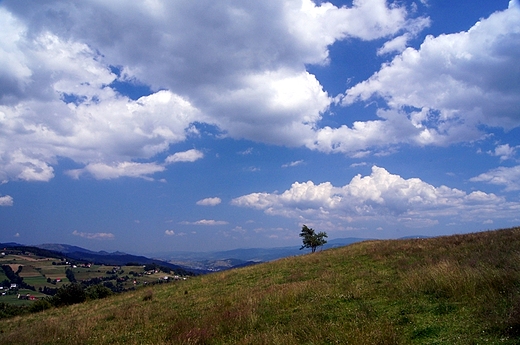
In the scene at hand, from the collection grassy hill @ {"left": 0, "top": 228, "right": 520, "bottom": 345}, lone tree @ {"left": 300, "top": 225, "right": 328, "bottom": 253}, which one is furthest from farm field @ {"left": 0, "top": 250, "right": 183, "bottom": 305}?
grassy hill @ {"left": 0, "top": 228, "right": 520, "bottom": 345}

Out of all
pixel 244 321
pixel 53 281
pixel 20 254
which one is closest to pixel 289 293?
pixel 244 321

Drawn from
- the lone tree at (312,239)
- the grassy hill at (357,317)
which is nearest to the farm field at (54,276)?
the lone tree at (312,239)

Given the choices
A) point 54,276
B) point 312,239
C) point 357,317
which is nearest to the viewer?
point 357,317

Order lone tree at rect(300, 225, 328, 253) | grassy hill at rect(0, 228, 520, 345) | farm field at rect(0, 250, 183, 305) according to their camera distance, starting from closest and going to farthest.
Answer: grassy hill at rect(0, 228, 520, 345) < lone tree at rect(300, 225, 328, 253) < farm field at rect(0, 250, 183, 305)

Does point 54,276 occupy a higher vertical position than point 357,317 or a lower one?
lower

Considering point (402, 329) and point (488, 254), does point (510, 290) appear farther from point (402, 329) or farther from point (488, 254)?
point (488, 254)

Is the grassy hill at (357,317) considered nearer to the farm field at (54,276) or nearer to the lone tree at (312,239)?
the lone tree at (312,239)

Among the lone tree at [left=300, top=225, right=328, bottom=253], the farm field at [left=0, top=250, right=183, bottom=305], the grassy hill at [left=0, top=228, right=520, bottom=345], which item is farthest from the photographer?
the farm field at [left=0, top=250, right=183, bottom=305]

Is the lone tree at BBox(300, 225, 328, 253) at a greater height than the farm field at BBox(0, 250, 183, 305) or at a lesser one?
greater

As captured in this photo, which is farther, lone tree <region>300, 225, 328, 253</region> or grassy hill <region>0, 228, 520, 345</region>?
lone tree <region>300, 225, 328, 253</region>

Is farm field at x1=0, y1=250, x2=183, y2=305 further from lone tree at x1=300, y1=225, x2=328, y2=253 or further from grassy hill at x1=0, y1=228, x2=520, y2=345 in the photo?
grassy hill at x1=0, y1=228, x2=520, y2=345

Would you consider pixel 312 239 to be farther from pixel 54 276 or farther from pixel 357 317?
pixel 54 276

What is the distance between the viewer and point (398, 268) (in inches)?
731

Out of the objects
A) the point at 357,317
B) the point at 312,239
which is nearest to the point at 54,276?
the point at 312,239
